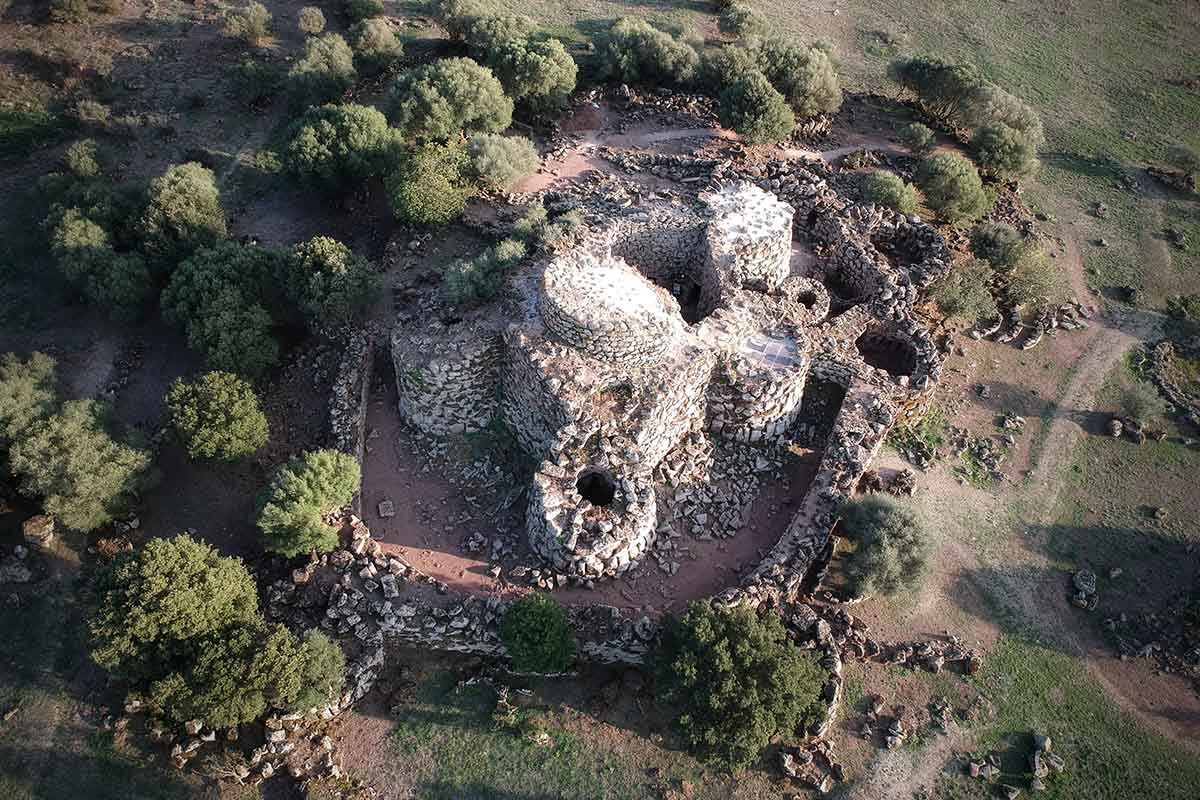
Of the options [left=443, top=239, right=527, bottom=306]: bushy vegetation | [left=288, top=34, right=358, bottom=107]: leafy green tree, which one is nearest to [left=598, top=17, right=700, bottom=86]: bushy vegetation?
[left=288, top=34, right=358, bottom=107]: leafy green tree

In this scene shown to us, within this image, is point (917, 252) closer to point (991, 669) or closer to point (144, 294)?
point (991, 669)

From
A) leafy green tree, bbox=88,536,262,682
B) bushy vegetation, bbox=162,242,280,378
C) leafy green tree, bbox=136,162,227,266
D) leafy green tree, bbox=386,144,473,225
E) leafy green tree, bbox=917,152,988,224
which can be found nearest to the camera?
leafy green tree, bbox=88,536,262,682

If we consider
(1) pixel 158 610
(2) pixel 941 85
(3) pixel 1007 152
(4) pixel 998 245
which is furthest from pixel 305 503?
(2) pixel 941 85

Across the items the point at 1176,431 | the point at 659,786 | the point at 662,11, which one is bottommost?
the point at 659,786

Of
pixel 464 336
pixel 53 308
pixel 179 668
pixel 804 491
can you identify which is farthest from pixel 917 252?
pixel 53 308

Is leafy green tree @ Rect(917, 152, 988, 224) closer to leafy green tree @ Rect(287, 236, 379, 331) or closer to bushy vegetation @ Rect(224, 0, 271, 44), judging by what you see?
leafy green tree @ Rect(287, 236, 379, 331)
